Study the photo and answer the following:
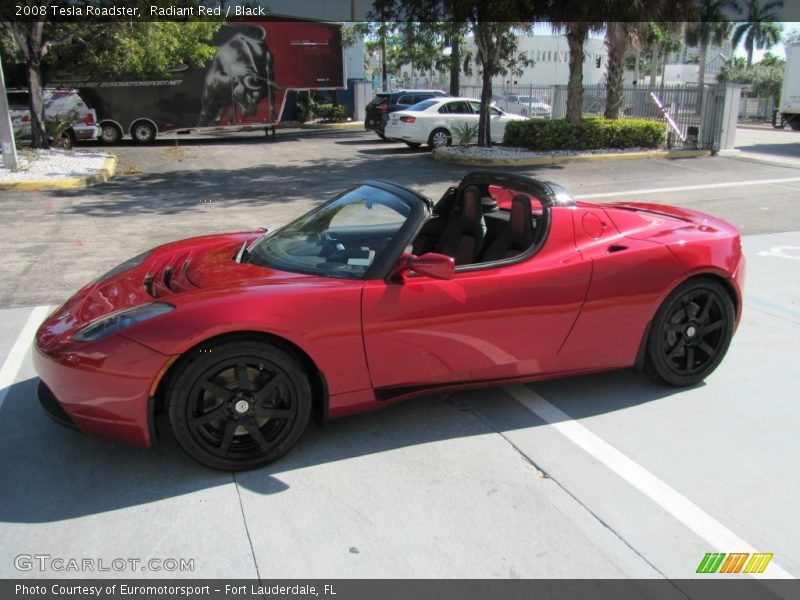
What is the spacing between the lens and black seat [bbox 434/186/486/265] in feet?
14.0

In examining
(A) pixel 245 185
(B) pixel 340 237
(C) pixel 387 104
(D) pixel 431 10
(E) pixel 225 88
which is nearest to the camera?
(B) pixel 340 237

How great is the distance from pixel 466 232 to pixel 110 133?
71.7ft

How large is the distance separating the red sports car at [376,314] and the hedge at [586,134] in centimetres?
1408

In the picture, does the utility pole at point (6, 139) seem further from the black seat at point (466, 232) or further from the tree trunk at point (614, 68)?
the tree trunk at point (614, 68)

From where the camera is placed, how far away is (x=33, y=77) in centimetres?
1662

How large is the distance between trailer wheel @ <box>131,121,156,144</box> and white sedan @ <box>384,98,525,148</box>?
8682 mm

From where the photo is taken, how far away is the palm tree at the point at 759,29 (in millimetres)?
64762

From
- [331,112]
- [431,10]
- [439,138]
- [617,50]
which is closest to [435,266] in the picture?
[431,10]

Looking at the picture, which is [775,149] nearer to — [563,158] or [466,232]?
[563,158]

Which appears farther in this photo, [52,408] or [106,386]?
[52,408]

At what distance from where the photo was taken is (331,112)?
104 feet

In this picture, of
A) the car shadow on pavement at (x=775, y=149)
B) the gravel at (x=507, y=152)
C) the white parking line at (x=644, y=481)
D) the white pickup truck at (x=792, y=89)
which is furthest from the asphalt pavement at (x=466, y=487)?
the white pickup truck at (x=792, y=89)

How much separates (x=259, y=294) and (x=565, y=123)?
16.5 metres

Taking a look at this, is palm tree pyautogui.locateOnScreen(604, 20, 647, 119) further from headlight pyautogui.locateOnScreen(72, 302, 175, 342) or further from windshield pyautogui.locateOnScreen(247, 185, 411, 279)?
headlight pyautogui.locateOnScreen(72, 302, 175, 342)
